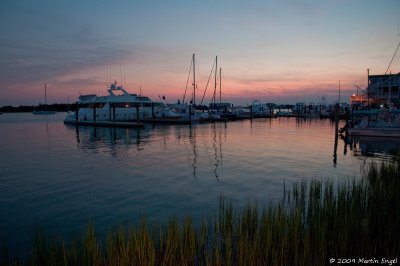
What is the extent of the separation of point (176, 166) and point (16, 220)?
932 centimetres

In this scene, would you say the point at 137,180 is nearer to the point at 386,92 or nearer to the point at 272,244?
the point at 272,244

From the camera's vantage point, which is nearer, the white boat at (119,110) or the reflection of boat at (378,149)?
the reflection of boat at (378,149)

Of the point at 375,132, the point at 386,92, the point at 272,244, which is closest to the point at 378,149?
the point at 375,132

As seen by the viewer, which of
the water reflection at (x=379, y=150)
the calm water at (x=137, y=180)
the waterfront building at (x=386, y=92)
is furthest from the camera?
the waterfront building at (x=386, y=92)

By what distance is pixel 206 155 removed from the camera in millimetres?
20938

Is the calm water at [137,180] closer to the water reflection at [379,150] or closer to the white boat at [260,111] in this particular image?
the water reflection at [379,150]

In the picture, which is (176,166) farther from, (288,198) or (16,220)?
(16,220)

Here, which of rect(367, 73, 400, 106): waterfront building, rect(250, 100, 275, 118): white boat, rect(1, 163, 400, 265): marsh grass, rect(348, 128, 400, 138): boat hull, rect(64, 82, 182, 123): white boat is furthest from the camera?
rect(250, 100, 275, 118): white boat

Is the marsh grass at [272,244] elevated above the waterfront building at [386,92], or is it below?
below

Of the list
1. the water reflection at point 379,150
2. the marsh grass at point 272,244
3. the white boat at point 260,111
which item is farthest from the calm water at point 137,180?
the white boat at point 260,111

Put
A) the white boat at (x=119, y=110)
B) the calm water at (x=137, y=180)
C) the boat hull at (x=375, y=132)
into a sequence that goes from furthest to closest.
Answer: the white boat at (x=119, y=110)
the boat hull at (x=375, y=132)
the calm water at (x=137, y=180)

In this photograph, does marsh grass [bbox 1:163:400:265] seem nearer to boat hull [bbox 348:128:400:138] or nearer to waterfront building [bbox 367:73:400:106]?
boat hull [bbox 348:128:400:138]

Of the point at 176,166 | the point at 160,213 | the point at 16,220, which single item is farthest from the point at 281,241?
the point at 176,166

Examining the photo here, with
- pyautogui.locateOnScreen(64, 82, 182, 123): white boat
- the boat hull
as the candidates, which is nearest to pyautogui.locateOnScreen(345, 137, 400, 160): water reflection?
the boat hull
